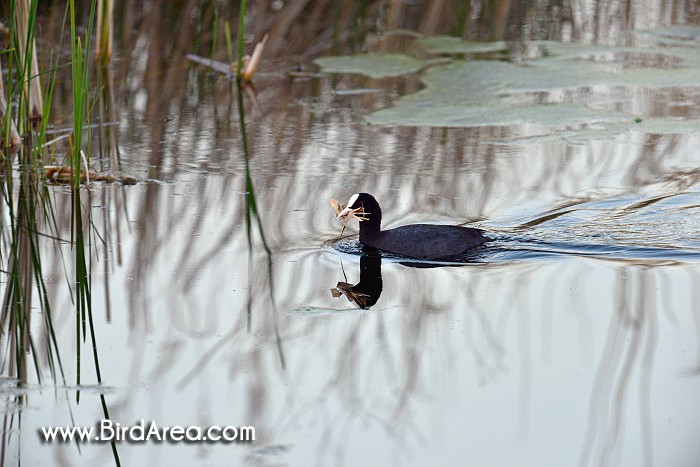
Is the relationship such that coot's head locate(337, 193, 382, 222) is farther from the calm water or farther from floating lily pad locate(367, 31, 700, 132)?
floating lily pad locate(367, 31, 700, 132)

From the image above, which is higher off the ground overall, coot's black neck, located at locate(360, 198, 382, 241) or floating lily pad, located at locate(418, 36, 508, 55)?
floating lily pad, located at locate(418, 36, 508, 55)

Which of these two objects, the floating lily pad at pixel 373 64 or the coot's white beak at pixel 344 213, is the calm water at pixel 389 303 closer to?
the coot's white beak at pixel 344 213

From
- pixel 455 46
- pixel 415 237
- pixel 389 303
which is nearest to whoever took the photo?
pixel 389 303

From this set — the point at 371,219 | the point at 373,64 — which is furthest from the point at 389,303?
the point at 373,64

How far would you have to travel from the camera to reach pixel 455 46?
10.4m

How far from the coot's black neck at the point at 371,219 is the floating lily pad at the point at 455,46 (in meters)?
4.70

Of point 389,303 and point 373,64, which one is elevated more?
point 373,64

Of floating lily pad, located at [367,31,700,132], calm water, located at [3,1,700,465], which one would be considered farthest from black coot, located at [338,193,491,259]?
floating lily pad, located at [367,31,700,132]

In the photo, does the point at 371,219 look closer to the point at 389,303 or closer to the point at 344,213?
the point at 344,213

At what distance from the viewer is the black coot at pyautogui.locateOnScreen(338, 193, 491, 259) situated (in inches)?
217

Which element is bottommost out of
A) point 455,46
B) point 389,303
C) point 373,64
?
point 389,303

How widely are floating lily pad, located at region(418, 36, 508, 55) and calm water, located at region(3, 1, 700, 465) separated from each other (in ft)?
7.59

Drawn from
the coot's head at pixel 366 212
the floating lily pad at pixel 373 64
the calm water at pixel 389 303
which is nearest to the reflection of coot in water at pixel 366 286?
the calm water at pixel 389 303

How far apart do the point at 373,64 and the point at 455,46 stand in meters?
1.03
